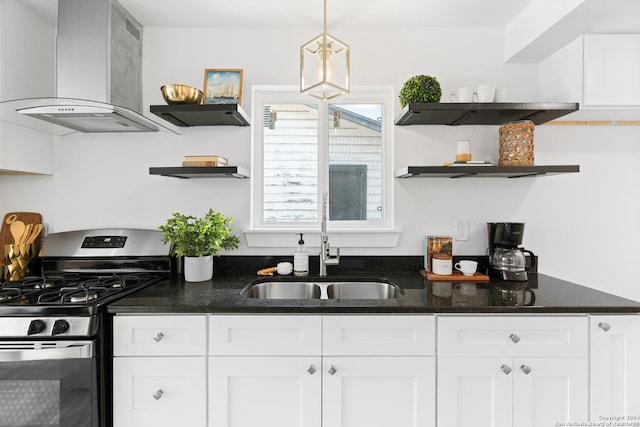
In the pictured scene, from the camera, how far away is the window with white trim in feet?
7.30

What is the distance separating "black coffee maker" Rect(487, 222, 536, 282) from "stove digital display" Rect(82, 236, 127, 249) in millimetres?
2298

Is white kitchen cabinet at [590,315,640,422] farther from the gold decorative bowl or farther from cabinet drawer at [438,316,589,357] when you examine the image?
the gold decorative bowl

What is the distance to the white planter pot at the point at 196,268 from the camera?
1.91 m

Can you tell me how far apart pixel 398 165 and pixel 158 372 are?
5.67 ft

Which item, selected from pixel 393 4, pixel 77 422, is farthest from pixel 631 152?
pixel 77 422

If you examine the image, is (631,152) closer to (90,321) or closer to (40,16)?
(90,321)

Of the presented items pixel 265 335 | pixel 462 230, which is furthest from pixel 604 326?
pixel 265 335

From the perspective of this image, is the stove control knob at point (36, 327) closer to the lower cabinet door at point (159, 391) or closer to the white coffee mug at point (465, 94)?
the lower cabinet door at point (159, 391)

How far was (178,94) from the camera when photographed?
182 cm

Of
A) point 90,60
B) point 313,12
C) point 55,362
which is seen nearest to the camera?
point 55,362

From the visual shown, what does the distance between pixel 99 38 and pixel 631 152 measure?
10.5ft

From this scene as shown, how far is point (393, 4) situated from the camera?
1.90 metres

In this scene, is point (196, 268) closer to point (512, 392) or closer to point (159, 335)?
point (159, 335)

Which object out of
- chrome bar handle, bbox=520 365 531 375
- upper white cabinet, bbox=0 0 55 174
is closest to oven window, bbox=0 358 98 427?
upper white cabinet, bbox=0 0 55 174
